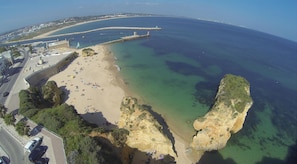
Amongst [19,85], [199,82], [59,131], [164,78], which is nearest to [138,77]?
[164,78]

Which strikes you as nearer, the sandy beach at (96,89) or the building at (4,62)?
the sandy beach at (96,89)

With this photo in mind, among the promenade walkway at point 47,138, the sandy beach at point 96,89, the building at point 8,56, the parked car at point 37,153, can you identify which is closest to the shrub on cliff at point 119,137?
the promenade walkway at point 47,138

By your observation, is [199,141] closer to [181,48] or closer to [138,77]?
[138,77]

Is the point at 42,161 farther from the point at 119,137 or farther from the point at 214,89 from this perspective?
the point at 214,89

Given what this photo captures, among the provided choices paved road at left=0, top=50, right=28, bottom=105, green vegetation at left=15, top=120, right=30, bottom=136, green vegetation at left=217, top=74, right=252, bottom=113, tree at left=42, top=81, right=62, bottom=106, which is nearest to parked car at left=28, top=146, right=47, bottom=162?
green vegetation at left=15, top=120, right=30, bottom=136

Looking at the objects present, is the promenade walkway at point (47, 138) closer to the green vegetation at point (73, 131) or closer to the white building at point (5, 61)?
the green vegetation at point (73, 131)

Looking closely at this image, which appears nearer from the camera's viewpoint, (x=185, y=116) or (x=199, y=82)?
(x=185, y=116)
